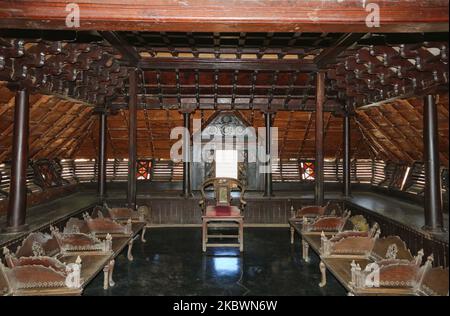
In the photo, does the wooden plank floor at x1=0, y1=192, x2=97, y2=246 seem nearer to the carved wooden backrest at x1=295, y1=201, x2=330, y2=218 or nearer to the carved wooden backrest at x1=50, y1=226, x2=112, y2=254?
the carved wooden backrest at x1=50, y1=226, x2=112, y2=254

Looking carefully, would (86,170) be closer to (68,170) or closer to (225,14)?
(68,170)

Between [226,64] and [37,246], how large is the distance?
19.7ft

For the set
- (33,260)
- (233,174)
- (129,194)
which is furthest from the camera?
(233,174)

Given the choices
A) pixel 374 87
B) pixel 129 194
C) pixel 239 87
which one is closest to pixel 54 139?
pixel 129 194

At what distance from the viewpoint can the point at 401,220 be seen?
677cm

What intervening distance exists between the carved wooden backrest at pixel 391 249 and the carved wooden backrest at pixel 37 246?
513 cm

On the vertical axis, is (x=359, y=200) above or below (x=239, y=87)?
below

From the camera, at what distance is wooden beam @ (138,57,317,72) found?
8602 millimetres

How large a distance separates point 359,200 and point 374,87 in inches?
145

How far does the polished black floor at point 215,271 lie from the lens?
5.50 metres

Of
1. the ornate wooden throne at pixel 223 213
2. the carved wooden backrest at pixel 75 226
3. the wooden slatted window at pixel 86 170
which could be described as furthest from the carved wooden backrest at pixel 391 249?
the wooden slatted window at pixel 86 170
